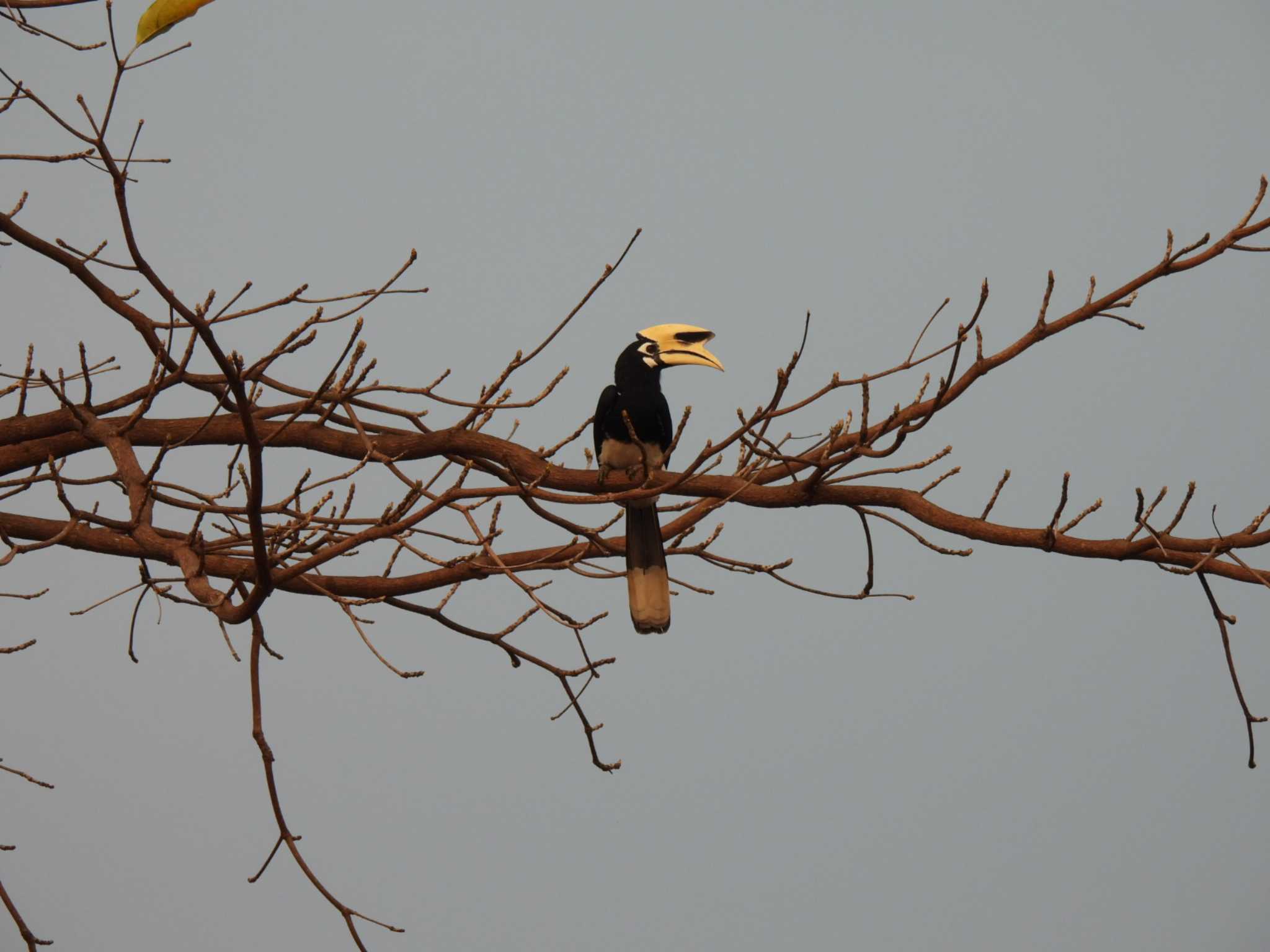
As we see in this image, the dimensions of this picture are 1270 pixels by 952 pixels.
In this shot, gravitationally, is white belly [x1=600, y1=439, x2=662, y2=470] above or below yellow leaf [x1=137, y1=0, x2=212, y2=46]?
above

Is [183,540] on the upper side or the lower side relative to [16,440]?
lower

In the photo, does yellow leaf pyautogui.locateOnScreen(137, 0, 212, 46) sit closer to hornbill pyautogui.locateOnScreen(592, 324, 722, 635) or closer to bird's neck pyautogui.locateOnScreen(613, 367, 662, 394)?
hornbill pyautogui.locateOnScreen(592, 324, 722, 635)

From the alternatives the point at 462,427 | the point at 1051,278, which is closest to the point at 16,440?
the point at 462,427

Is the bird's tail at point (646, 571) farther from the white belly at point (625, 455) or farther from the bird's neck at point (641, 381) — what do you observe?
the bird's neck at point (641, 381)

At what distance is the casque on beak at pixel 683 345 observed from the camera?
3602mm

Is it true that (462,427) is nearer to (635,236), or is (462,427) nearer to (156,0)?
(635,236)

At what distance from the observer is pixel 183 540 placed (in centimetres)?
306

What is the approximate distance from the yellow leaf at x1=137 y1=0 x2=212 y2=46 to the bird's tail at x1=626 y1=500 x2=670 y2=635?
163cm

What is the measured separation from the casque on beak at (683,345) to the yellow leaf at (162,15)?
1.82 metres

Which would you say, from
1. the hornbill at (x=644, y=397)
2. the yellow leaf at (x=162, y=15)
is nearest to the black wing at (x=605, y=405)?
the hornbill at (x=644, y=397)

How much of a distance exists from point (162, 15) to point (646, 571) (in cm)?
175

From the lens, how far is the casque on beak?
142 inches

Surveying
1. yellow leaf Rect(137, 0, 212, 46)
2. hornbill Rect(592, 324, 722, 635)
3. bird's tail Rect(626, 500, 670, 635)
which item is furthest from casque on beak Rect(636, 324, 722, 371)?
yellow leaf Rect(137, 0, 212, 46)

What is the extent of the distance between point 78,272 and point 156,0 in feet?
2.76
